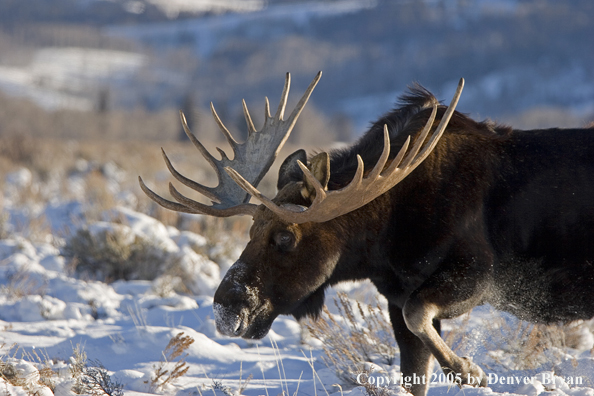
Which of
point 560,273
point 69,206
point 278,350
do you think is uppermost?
point 560,273

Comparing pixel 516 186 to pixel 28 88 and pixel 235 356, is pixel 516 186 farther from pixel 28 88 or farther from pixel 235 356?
pixel 28 88

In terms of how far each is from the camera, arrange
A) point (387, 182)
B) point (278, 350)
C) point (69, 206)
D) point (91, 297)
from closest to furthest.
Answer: point (387, 182) < point (278, 350) < point (91, 297) < point (69, 206)

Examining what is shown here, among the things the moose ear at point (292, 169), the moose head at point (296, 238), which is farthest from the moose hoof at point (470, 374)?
the moose ear at point (292, 169)

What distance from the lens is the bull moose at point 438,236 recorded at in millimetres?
3660

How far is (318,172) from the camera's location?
3783 millimetres

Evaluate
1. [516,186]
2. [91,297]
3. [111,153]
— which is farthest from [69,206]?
[111,153]

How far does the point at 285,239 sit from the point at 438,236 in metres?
0.90

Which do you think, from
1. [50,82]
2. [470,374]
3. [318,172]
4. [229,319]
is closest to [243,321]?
[229,319]

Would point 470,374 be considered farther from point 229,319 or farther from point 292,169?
point 292,169

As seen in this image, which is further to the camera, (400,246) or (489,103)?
(489,103)

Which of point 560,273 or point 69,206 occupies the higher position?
point 560,273

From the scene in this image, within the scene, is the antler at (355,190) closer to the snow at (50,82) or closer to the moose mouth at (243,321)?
the moose mouth at (243,321)

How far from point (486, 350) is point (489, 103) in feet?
539

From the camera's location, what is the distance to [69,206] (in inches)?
461
